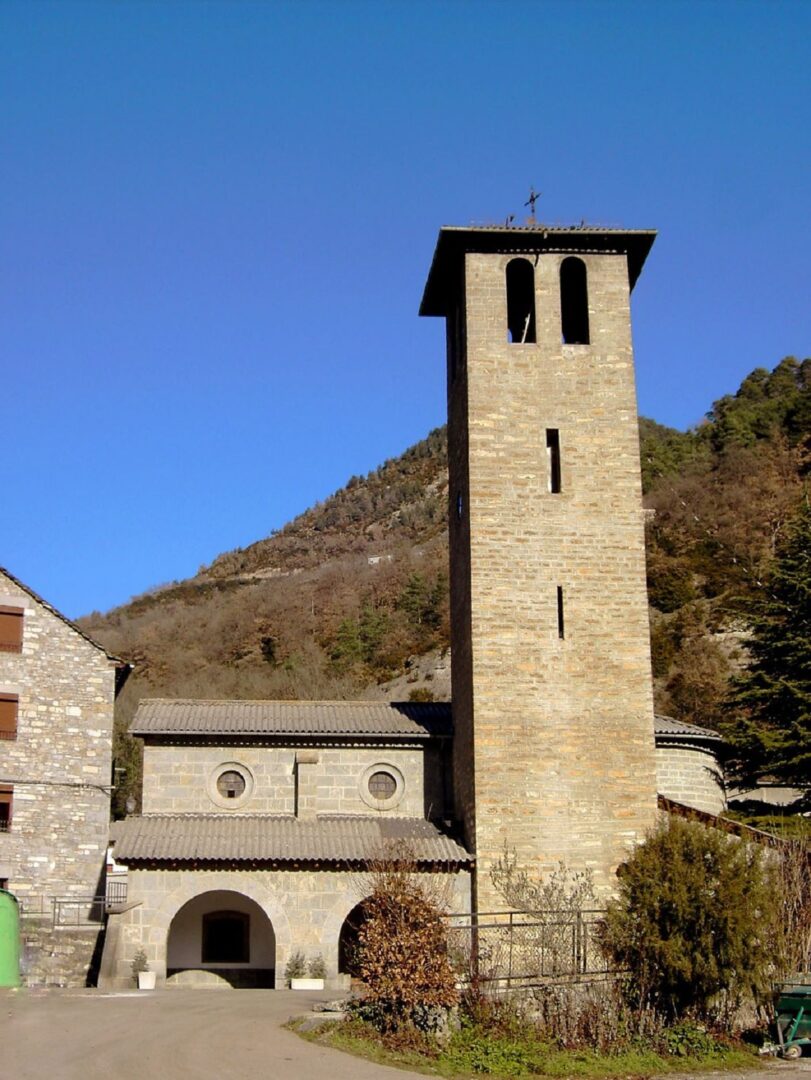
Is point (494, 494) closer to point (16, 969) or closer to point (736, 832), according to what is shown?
point (736, 832)

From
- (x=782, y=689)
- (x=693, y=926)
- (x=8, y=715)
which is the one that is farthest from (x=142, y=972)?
(x=782, y=689)

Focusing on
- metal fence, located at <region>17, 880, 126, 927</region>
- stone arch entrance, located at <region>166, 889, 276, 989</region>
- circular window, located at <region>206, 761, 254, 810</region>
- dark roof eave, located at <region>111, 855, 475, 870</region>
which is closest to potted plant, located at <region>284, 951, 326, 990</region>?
dark roof eave, located at <region>111, 855, 475, 870</region>

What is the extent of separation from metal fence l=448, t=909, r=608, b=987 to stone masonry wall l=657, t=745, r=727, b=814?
710 centimetres

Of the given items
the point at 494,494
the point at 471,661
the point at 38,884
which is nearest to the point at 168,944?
the point at 38,884

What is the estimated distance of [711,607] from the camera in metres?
66.1

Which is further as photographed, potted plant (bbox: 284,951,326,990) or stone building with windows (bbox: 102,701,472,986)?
stone building with windows (bbox: 102,701,472,986)

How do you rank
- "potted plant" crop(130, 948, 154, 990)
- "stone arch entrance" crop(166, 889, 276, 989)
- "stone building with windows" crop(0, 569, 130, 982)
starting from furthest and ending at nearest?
"stone building with windows" crop(0, 569, 130, 982) → "stone arch entrance" crop(166, 889, 276, 989) → "potted plant" crop(130, 948, 154, 990)

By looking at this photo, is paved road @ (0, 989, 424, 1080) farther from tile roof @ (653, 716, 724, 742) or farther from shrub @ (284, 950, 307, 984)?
tile roof @ (653, 716, 724, 742)

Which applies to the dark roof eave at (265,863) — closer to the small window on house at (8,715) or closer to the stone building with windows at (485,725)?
the stone building with windows at (485,725)

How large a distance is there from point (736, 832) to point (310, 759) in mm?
9034

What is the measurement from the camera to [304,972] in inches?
993

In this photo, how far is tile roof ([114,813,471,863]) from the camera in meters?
25.6

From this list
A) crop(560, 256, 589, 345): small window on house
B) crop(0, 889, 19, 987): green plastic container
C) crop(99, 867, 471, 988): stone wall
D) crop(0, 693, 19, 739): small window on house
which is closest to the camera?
crop(0, 889, 19, 987): green plastic container

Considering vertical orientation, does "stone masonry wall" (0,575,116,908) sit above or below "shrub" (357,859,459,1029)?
above
